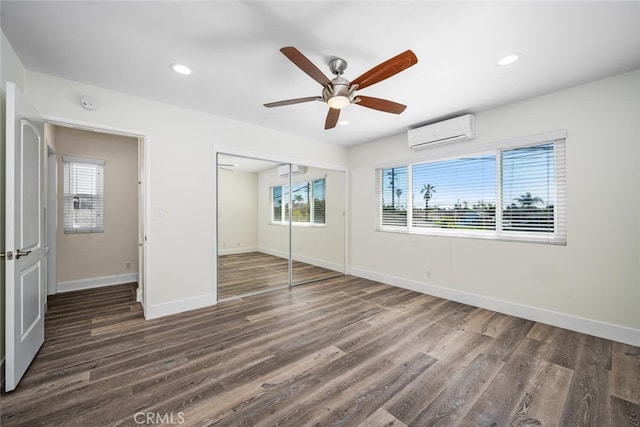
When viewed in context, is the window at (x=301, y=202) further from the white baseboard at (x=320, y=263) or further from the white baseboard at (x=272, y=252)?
the white baseboard at (x=320, y=263)

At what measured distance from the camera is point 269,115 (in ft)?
11.6

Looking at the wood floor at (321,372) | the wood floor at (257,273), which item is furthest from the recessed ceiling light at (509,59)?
the wood floor at (257,273)

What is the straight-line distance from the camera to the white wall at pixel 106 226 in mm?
4066

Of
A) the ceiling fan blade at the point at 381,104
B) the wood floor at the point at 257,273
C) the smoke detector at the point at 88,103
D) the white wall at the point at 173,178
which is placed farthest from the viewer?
Answer: the wood floor at the point at 257,273

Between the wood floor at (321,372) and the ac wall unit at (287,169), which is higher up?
the ac wall unit at (287,169)

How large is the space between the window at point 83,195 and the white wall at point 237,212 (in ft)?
7.41

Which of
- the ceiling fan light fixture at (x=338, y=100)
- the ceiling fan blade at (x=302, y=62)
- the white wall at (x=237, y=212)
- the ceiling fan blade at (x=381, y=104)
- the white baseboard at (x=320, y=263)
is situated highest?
the ceiling fan blade at (x=302, y=62)

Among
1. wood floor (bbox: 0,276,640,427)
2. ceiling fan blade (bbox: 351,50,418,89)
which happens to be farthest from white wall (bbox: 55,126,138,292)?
ceiling fan blade (bbox: 351,50,418,89)

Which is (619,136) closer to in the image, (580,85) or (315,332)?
(580,85)

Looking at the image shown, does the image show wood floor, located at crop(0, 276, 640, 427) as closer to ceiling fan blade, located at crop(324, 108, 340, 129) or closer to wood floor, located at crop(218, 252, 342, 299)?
wood floor, located at crop(218, 252, 342, 299)

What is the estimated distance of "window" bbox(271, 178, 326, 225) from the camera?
4.96 metres

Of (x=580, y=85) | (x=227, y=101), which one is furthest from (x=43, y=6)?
(x=580, y=85)

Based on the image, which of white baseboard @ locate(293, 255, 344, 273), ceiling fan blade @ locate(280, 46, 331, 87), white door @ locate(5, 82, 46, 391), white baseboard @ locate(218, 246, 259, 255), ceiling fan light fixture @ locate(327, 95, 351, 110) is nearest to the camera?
ceiling fan blade @ locate(280, 46, 331, 87)

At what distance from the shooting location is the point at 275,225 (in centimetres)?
518
